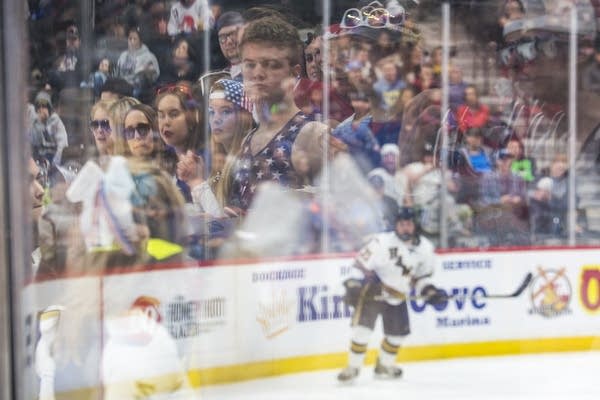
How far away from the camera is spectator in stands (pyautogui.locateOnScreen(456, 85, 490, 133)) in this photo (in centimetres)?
280

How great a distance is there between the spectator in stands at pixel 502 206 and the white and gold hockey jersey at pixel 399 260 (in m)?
0.26

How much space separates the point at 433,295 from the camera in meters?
2.81

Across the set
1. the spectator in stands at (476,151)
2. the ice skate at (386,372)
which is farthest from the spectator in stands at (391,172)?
the ice skate at (386,372)

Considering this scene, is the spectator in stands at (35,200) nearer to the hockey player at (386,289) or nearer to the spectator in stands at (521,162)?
the hockey player at (386,289)

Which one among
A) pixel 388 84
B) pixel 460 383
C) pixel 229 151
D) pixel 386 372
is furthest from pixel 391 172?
pixel 460 383

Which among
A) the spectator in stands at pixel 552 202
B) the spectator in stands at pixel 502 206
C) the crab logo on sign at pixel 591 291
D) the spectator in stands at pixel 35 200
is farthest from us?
the crab logo on sign at pixel 591 291

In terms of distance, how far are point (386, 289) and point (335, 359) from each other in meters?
0.29

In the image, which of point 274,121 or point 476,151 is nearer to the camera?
point 274,121

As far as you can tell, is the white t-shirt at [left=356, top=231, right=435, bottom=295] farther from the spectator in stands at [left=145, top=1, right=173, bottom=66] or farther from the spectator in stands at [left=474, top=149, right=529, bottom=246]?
the spectator in stands at [left=145, top=1, right=173, bottom=66]

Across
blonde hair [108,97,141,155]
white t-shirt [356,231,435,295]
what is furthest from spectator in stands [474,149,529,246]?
blonde hair [108,97,141,155]

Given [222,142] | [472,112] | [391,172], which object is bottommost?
[391,172]

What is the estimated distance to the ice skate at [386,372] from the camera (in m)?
2.73

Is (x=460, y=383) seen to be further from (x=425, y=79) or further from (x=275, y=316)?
(x=425, y=79)

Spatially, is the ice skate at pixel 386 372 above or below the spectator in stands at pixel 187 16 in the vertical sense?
below
